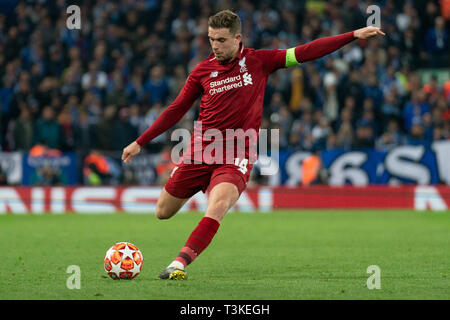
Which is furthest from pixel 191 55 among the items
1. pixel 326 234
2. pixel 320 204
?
pixel 326 234

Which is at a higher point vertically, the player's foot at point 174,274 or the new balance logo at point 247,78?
the new balance logo at point 247,78

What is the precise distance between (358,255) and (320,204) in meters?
8.21

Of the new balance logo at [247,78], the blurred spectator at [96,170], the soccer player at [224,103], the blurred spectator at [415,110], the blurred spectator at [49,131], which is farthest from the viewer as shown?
the blurred spectator at [415,110]

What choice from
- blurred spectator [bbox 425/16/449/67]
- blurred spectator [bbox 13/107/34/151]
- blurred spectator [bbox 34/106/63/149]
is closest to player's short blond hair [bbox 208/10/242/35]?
blurred spectator [bbox 34/106/63/149]

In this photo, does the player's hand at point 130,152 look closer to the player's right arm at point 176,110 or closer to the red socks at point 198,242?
the player's right arm at point 176,110

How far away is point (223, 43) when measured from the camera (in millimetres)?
7797

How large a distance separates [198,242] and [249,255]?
2.45 meters

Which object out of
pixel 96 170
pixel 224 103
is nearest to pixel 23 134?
pixel 96 170

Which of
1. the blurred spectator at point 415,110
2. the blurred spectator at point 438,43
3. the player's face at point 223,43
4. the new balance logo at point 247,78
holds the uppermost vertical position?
the blurred spectator at point 438,43

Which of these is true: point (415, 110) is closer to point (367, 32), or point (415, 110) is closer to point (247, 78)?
point (247, 78)

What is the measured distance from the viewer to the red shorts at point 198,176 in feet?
26.0

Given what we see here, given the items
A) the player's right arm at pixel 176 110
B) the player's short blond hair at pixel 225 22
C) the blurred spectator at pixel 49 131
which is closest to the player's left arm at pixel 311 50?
the player's short blond hair at pixel 225 22

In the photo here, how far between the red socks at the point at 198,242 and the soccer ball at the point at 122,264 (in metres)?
0.38

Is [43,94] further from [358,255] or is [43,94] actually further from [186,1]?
[358,255]
